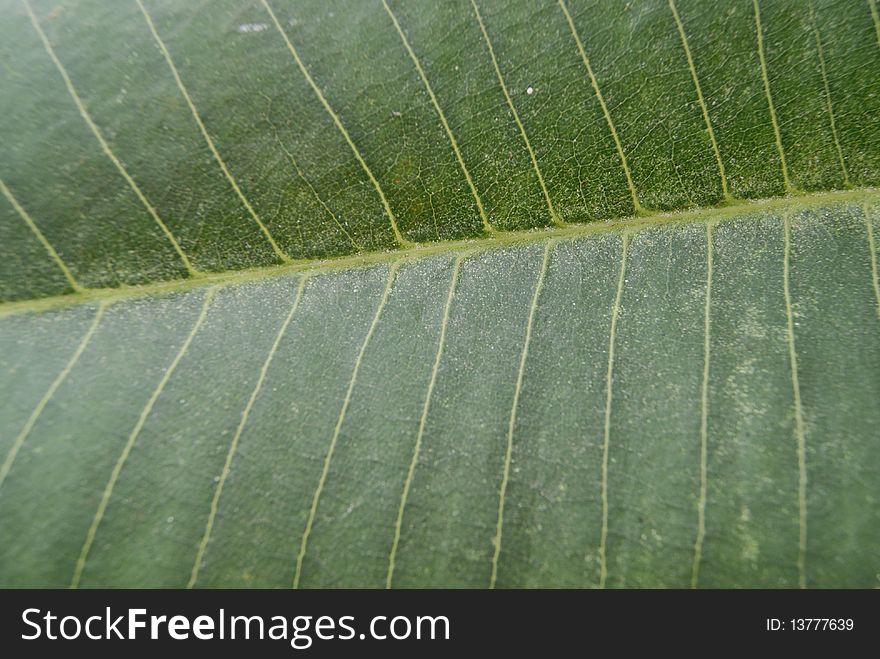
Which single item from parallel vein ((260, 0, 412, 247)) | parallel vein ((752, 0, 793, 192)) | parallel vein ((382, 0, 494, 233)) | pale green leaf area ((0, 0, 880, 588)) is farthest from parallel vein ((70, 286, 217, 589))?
parallel vein ((752, 0, 793, 192))

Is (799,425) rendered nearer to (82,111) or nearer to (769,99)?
(769,99)

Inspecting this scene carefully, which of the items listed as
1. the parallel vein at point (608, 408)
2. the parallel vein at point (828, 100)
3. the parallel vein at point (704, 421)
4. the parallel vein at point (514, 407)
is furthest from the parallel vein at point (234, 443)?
the parallel vein at point (828, 100)

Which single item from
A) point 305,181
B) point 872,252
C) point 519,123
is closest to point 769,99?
point 872,252

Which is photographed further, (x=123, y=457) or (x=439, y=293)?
(x=439, y=293)

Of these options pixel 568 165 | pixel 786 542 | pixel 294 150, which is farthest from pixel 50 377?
pixel 786 542

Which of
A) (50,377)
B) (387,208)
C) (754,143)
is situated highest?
(754,143)

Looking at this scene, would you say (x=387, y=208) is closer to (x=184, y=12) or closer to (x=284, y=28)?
(x=284, y=28)

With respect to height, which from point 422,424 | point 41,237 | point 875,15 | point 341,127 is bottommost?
point 422,424
